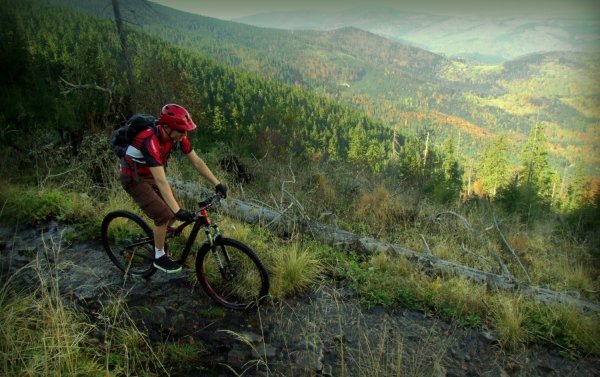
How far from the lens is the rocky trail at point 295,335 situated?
326 cm

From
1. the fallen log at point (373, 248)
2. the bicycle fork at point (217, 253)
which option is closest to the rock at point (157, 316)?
the bicycle fork at point (217, 253)

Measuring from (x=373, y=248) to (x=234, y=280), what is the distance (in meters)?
2.84

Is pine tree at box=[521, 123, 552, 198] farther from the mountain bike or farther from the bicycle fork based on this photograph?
the bicycle fork

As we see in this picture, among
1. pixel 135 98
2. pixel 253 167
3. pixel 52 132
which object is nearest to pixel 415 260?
pixel 253 167

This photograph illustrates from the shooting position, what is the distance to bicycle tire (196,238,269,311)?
3.86m

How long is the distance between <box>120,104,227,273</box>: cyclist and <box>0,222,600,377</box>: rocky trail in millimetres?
523

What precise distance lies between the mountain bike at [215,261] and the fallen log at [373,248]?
3.72ft

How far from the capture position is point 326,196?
1099cm

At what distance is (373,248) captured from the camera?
239 inches

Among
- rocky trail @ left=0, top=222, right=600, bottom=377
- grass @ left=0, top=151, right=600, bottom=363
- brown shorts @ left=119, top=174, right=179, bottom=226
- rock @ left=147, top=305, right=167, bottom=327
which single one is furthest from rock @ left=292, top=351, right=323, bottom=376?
brown shorts @ left=119, top=174, right=179, bottom=226

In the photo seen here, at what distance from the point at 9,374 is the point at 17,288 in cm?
199

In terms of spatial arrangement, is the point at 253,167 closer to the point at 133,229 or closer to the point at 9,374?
Answer: the point at 133,229

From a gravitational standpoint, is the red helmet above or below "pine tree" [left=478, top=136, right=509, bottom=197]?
above

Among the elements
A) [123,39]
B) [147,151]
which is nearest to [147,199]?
[147,151]
